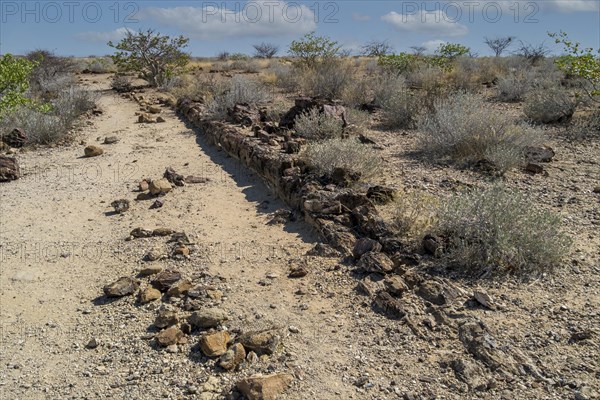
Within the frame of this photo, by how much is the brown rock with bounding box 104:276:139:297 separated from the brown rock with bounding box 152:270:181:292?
18 centimetres

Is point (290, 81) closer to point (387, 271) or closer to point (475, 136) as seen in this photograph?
point (475, 136)

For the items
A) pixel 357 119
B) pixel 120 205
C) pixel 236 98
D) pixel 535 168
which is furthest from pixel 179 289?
pixel 236 98

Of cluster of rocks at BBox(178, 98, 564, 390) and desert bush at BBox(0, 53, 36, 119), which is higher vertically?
desert bush at BBox(0, 53, 36, 119)

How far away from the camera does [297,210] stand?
6.23m

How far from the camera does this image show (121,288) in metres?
4.58

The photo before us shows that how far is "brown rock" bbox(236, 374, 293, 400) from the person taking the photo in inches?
120

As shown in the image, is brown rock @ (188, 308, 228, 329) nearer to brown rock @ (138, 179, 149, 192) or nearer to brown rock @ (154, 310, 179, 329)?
brown rock @ (154, 310, 179, 329)

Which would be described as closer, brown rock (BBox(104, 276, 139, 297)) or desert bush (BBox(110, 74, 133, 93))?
brown rock (BBox(104, 276, 139, 297))

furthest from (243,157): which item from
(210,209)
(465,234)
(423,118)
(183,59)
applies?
(183,59)

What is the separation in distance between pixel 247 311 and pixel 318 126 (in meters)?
5.10

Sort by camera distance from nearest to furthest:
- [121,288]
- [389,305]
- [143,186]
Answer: [389,305], [121,288], [143,186]

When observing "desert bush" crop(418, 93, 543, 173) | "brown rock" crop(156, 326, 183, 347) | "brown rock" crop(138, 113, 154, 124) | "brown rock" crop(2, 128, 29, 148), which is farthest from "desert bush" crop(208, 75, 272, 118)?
"brown rock" crop(156, 326, 183, 347)

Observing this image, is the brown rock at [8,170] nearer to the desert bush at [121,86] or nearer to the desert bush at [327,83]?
the desert bush at [327,83]

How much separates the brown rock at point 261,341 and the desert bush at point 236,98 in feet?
28.5
